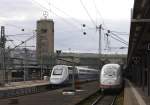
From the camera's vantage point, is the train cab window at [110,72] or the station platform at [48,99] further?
the train cab window at [110,72]

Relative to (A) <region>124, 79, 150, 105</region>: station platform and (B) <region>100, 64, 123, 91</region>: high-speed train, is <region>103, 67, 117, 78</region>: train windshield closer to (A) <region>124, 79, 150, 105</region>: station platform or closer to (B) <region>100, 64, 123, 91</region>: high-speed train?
(B) <region>100, 64, 123, 91</region>: high-speed train

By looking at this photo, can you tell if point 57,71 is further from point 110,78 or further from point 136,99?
point 136,99

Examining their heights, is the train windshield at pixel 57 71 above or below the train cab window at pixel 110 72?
below

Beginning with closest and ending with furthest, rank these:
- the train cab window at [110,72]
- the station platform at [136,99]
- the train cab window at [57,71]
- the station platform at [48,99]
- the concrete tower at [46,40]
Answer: the station platform at [136,99] → the station platform at [48,99] → the train cab window at [110,72] → the train cab window at [57,71] → the concrete tower at [46,40]

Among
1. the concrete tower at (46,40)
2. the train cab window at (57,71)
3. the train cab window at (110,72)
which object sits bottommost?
the train cab window at (57,71)

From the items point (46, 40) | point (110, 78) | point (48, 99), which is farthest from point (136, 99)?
point (46, 40)

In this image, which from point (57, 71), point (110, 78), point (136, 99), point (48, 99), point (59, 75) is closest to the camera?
point (136, 99)

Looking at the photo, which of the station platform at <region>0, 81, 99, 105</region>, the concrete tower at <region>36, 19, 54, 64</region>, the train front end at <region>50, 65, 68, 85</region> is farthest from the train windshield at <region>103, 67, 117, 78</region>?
the concrete tower at <region>36, 19, 54, 64</region>

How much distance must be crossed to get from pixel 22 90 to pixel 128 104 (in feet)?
60.7

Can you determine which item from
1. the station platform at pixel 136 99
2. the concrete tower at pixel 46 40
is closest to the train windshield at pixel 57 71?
the station platform at pixel 136 99

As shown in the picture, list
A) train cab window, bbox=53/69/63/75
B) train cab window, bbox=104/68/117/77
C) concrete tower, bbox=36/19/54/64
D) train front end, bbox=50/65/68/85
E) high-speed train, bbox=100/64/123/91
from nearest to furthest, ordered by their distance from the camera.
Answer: high-speed train, bbox=100/64/123/91
train cab window, bbox=104/68/117/77
train front end, bbox=50/65/68/85
train cab window, bbox=53/69/63/75
concrete tower, bbox=36/19/54/64

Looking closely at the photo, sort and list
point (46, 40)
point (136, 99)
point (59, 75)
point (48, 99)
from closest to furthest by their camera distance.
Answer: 1. point (136, 99)
2. point (48, 99)
3. point (59, 75)
4. point (46, 40)

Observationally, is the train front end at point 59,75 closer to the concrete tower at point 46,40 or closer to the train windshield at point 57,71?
the train windshield at point 57,71

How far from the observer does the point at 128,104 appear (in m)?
26.8
